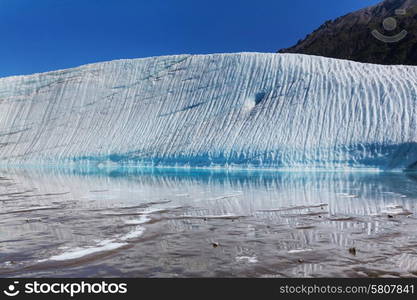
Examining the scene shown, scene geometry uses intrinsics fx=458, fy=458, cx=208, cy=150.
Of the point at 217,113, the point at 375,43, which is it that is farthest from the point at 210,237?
the point at 375,43

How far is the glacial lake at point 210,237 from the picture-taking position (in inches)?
143

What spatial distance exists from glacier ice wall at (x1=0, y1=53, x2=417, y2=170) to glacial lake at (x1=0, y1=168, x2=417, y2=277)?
1302 cm

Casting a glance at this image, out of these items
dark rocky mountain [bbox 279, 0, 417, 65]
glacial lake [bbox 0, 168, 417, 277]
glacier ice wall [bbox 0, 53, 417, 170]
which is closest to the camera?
glacial lake [bbox 0, 168, 417, 277]

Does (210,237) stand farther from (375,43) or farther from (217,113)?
(375,43)

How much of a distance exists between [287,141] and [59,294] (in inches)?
793

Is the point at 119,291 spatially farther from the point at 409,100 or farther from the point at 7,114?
the point at 7,114

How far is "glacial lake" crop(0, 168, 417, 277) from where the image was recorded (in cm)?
362

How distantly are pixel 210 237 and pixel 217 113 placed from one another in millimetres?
21895

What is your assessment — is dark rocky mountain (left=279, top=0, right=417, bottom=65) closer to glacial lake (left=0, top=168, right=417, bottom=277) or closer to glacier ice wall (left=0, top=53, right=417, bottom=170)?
glacier ice wall (left=0, top=53, right=417, bottom=170)

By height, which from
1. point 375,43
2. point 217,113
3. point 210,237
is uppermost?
point 375,43

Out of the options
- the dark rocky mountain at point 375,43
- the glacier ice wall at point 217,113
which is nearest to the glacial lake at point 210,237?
the glacier ice wall at point 217,113

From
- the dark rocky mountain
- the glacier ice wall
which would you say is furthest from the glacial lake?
the dark rocky mountain

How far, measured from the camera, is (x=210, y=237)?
4.98 metres

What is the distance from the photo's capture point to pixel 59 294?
2801mm
